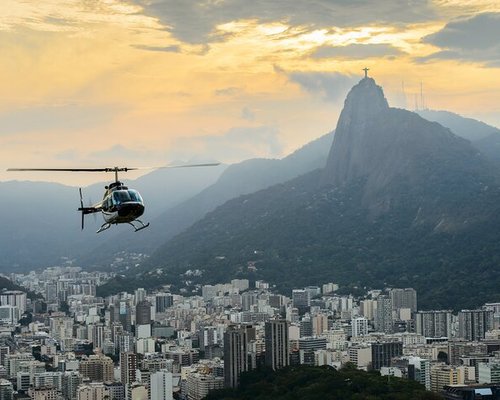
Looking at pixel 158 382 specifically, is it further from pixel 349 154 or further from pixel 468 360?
pixel 349 154

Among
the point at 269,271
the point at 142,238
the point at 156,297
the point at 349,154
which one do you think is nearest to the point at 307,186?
the point at 349,154

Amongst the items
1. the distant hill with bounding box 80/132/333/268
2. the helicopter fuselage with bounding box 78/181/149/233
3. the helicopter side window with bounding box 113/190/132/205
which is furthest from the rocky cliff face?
the helicopter side window with bounding box 113/190/132/205

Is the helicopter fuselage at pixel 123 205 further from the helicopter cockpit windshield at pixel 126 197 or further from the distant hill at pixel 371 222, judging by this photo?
the distant hill at pixel 371 222

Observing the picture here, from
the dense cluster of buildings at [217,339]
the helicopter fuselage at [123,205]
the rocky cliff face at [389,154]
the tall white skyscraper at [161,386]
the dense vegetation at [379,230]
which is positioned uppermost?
the rocky cliff face at [389,154]

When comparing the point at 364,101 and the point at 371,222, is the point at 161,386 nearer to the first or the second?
the point at 371,222

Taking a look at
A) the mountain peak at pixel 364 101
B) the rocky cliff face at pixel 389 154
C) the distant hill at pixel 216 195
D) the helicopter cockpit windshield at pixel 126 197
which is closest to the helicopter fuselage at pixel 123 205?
the helicopter cockpit windshield at pixel 126 197
